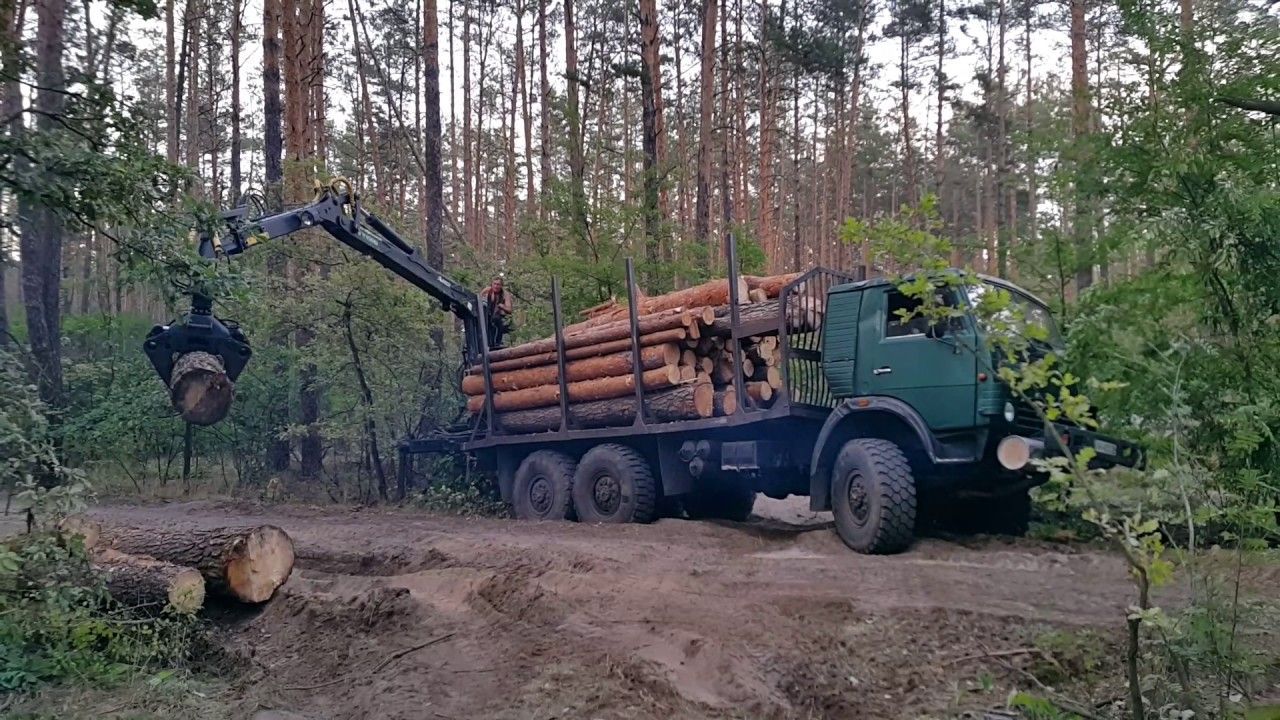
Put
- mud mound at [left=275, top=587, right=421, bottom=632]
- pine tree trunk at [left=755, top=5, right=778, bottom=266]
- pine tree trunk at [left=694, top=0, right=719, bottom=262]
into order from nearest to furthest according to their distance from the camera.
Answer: mud mound at [left=275, top=587, right=421, bottom=632], pine tree trunk at [left=694, top=0, right=719, bottom=262], pine tree trunk at [left=755, top=5, right=778, bottom=266]

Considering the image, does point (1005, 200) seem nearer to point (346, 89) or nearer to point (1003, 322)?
point (346, 89)

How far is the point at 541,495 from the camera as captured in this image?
12.6 meters

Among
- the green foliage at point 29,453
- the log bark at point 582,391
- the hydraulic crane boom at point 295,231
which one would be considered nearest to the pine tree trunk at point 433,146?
the hydraulic crane boom at point 295,231

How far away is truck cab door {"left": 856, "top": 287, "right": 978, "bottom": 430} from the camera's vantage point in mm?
8367

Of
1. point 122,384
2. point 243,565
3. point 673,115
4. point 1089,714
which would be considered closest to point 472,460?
point 243,565

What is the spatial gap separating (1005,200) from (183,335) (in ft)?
111

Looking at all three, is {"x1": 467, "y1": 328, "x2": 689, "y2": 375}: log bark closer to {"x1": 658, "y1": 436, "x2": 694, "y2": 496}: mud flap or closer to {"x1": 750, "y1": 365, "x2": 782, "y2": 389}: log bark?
{"x1": 750, "y1": 365, "x2": 782, "y2": 389}: log bark

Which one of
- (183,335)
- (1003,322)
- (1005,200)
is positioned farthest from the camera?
(1005,200)

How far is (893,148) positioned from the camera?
40375 mm

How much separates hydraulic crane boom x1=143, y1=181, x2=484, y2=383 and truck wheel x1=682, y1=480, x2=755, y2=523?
13.3ft

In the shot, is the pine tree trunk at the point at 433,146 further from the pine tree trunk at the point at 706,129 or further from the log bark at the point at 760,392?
the log bark at the point at 760,392

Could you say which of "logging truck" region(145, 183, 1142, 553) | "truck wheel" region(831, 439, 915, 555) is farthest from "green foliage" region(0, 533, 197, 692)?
"truck wheel" region(831, 439, 915, 555)

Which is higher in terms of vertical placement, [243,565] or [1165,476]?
[1165,476]

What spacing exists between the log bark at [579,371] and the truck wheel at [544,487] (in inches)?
39.1
